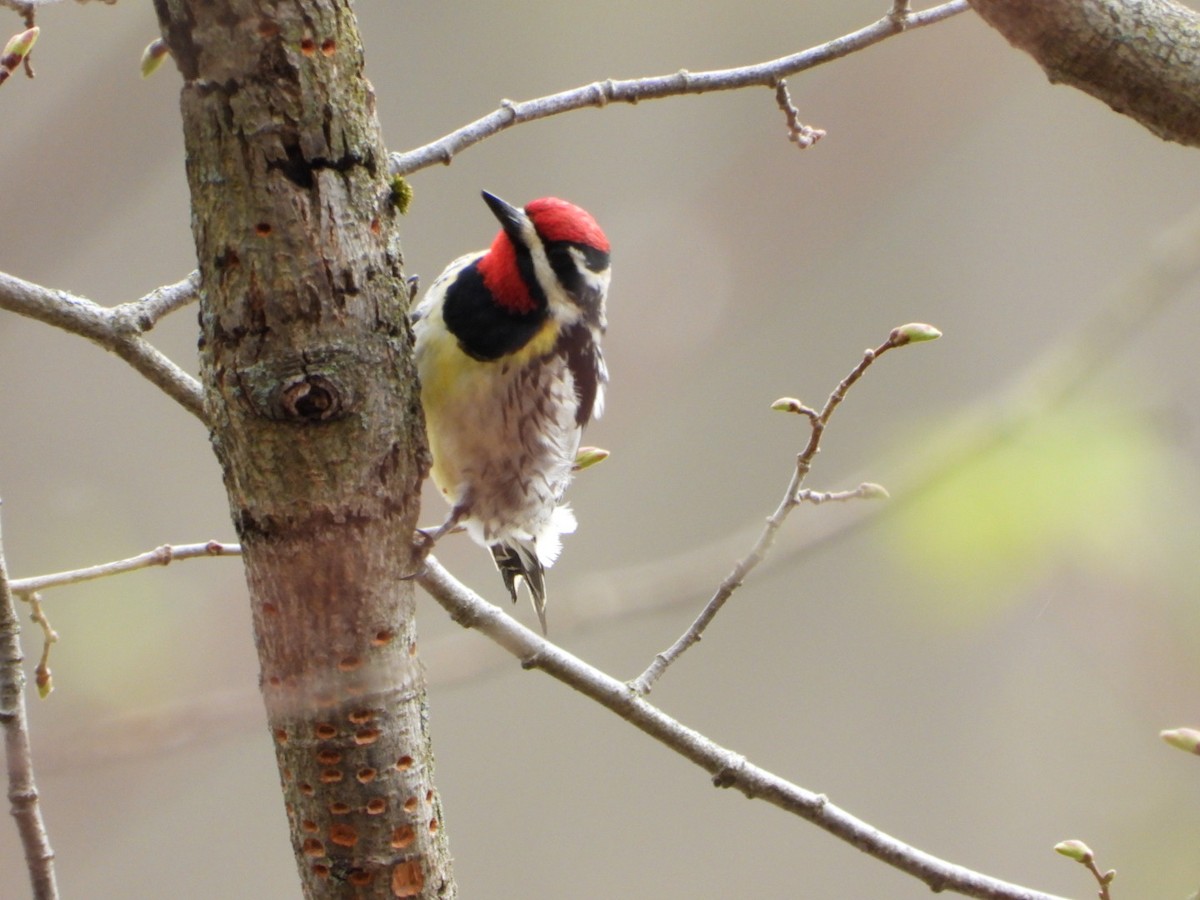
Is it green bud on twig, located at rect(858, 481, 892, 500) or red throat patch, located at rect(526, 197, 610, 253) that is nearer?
green bud on twig, located at rect(858, 481, 892, 500)

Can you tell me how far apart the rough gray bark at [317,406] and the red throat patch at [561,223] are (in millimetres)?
720

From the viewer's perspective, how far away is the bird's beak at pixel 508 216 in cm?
161

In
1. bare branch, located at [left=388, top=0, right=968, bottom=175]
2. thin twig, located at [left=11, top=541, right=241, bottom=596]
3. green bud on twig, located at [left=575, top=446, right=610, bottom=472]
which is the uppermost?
bare branch, located at [left=388, top=0, right=968, bottom=175]

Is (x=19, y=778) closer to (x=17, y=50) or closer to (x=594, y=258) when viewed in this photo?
(x=17, y=50)

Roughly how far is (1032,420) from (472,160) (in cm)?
214

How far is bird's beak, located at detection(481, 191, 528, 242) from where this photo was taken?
1608 mm

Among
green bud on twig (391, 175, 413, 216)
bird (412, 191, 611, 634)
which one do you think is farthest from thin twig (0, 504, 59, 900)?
bird (412, 191, 611, 634)

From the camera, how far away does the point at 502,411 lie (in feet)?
5.44

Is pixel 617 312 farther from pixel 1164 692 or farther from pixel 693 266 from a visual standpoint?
pixel 1164 692

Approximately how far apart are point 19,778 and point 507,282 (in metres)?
0.92

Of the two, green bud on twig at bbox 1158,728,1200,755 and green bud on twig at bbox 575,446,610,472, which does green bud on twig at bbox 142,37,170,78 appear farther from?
green bud on twig at bbox 1158,728,1200,755

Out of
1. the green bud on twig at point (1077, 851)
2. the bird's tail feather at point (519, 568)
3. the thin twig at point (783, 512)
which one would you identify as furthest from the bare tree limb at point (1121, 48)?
the bird's tail feather at point (519, 568)

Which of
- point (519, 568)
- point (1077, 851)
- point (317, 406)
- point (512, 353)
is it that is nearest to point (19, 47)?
point (317, 406)

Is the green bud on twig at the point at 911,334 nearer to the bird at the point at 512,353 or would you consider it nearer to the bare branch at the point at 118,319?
the bird at the point at 512,353
